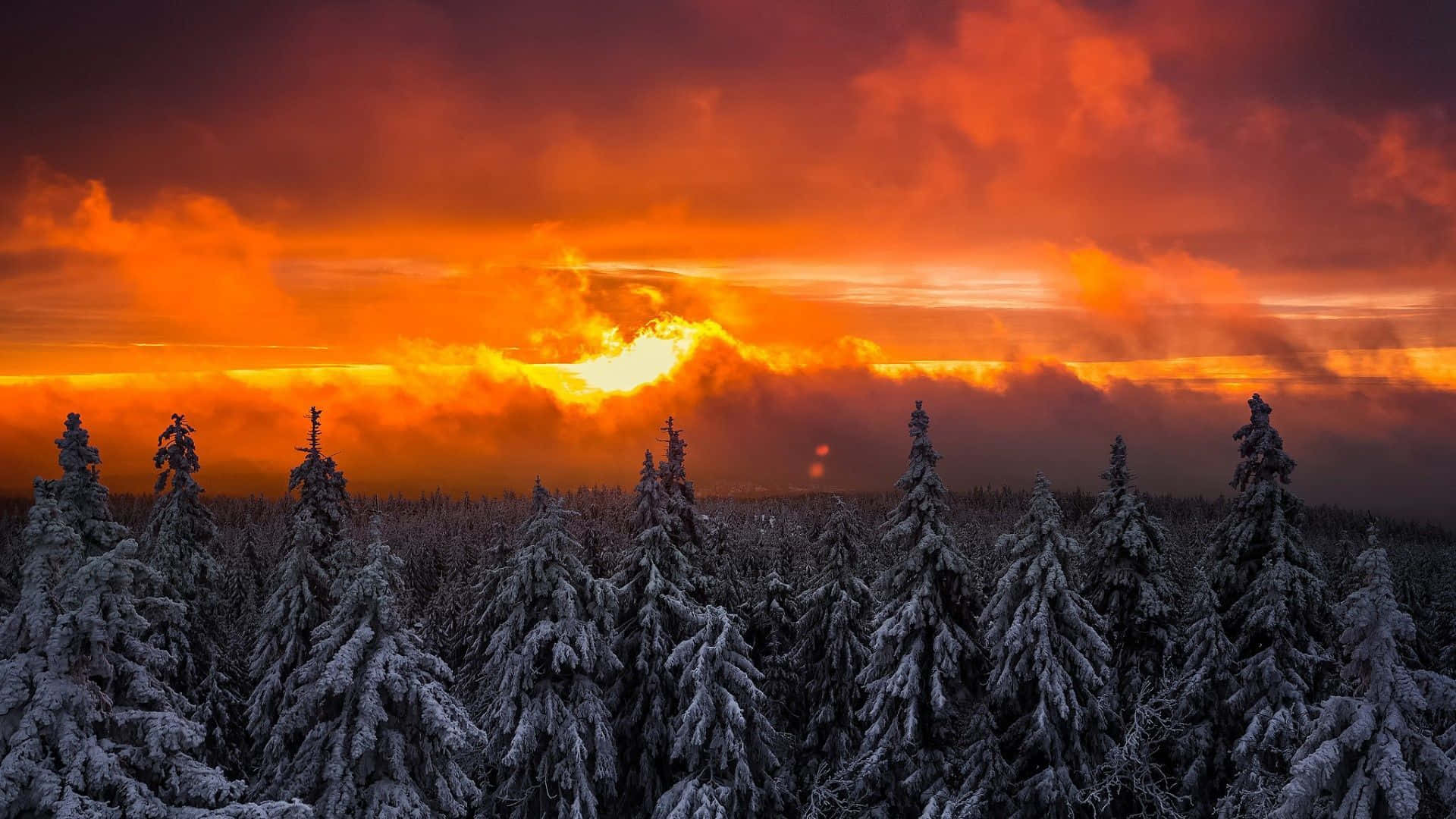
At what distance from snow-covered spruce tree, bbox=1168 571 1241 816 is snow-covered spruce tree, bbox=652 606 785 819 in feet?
45.4

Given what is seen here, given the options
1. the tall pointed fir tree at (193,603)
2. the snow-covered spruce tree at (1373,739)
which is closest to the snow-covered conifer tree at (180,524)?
the tall pointed fir tree at (193,603)

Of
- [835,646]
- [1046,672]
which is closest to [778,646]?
[835,646]

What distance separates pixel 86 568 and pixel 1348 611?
23.2 meters

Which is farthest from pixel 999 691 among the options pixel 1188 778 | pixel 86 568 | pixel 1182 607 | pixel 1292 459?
pixel 86 568

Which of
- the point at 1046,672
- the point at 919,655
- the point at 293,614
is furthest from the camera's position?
the point at 293,614

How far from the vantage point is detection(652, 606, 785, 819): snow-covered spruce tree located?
2377 cm

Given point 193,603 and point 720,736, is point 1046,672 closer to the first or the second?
point 720,736

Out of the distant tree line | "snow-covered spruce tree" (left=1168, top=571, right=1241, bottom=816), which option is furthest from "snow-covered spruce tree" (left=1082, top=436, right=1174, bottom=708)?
"snow-covered spruce tree" (left=1168, top=571, right=1241, bottom=816)

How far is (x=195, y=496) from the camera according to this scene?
112ft

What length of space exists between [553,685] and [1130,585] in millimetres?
20818

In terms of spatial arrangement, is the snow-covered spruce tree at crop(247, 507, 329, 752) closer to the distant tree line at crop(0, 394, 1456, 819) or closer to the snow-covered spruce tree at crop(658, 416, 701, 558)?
the distant tree line at crop(0, 394, 1456, 819)

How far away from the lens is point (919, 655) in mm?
26141

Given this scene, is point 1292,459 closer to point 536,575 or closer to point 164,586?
point 536,575

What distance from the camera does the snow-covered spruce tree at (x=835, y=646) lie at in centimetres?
3198
